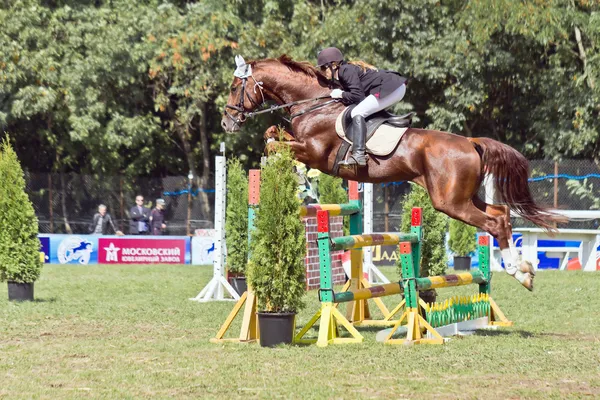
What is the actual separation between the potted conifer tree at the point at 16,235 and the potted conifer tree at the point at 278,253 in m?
4.85

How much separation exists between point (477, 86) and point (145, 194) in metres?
8.25

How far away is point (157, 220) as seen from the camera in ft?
71.3

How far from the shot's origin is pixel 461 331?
349 inches

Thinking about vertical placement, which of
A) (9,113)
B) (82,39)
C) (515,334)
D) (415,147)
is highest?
(82,39)

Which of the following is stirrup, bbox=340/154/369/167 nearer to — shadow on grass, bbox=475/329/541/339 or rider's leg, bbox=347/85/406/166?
rider's leg, bbox=347/85/406/166

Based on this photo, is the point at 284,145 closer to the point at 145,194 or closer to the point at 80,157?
the point at 145,194

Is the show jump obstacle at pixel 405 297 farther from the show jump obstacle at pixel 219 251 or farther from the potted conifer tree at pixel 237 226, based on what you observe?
the potted conifer tree at pixel 237 226

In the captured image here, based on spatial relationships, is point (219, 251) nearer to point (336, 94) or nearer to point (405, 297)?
point (336, 94)

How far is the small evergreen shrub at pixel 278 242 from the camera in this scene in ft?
25.4

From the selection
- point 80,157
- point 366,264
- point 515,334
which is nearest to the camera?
point 515,334

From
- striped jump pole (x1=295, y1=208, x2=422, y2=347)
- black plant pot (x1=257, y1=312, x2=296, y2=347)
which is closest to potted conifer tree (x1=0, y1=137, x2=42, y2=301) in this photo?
striped jump pole (x1=295, y1=208, x2=422, y2=347)

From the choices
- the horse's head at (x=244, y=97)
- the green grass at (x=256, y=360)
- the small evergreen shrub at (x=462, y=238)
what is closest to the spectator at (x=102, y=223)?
the small evergreen shrub at (x=462, y=238)

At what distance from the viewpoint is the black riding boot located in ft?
27.0

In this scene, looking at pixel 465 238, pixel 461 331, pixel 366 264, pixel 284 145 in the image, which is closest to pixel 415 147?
pixel 284 145
